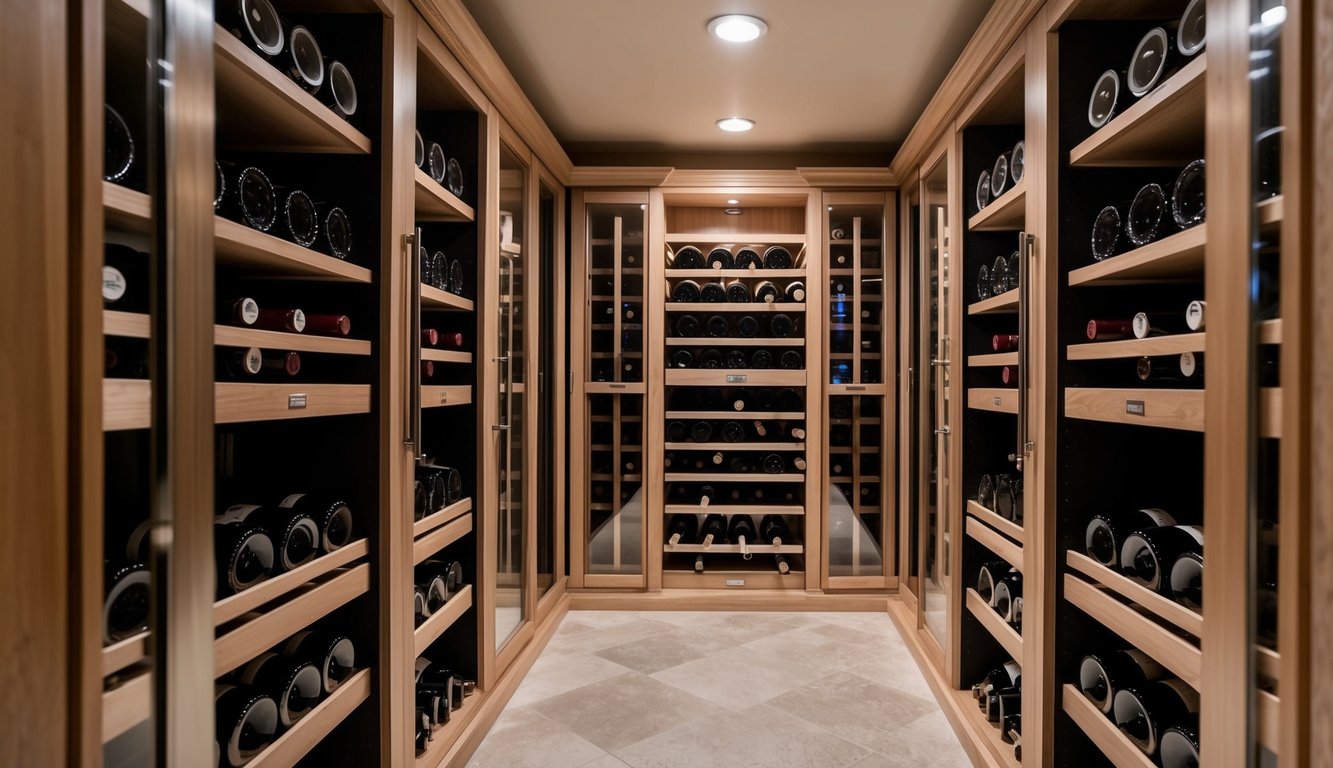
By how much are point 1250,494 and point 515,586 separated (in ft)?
8.77

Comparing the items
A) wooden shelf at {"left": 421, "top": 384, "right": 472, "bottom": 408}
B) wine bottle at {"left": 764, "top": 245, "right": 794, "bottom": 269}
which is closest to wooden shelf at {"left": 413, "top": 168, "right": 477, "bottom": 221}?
wooden shelf at {"left": 421, "top": 384, "right": 472, "bottom": 408}

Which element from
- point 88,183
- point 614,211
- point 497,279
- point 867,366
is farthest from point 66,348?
point 867,366

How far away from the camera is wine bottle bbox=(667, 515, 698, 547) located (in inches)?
162

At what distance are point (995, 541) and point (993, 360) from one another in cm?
59

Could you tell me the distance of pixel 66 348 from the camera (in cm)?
93

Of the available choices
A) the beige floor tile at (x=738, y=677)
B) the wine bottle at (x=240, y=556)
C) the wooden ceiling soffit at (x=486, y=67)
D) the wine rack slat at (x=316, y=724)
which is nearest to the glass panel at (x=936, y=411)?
the beige floor tile at (x=738, y=677)

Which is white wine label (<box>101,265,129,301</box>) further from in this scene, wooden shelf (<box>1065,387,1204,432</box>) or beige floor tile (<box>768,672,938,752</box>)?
beige floor tile (<box>768,672,938,752</box>)

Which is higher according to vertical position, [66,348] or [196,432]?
[66,348]

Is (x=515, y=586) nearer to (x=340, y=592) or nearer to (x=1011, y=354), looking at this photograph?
(x=340, y=592)

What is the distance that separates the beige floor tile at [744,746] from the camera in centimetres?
234

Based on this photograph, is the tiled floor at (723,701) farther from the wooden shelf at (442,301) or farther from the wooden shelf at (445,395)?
the wooden shelf at (442,301)

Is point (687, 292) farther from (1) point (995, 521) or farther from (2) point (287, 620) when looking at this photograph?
(2) point (287, 620)

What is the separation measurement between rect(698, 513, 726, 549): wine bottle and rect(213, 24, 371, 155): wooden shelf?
9.41ft

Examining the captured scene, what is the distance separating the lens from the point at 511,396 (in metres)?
3.01
